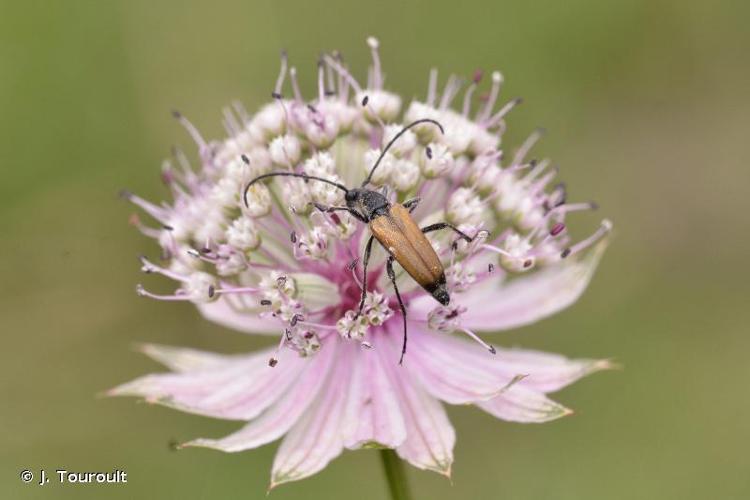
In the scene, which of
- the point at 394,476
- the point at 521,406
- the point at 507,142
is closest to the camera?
the point at 394,476

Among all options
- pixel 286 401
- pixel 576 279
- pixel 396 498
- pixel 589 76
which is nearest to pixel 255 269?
pixel 286 401

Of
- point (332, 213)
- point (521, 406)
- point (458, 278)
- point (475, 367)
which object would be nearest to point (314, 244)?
point (332, 213)

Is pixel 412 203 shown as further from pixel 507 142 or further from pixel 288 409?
pixel 507 142

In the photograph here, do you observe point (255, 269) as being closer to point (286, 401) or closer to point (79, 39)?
point (286, 401)

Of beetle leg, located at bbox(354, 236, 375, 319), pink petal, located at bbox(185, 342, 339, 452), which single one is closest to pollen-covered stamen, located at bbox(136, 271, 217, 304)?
pink petal, located at bbox(185, 342, 339, 452)

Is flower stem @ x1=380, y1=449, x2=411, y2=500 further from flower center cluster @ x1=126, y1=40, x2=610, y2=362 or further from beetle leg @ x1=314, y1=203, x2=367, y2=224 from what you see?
beetle leg @ x1=314, y1=203, x2=367, y2=224

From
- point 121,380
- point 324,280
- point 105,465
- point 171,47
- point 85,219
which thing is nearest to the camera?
point 324,280
